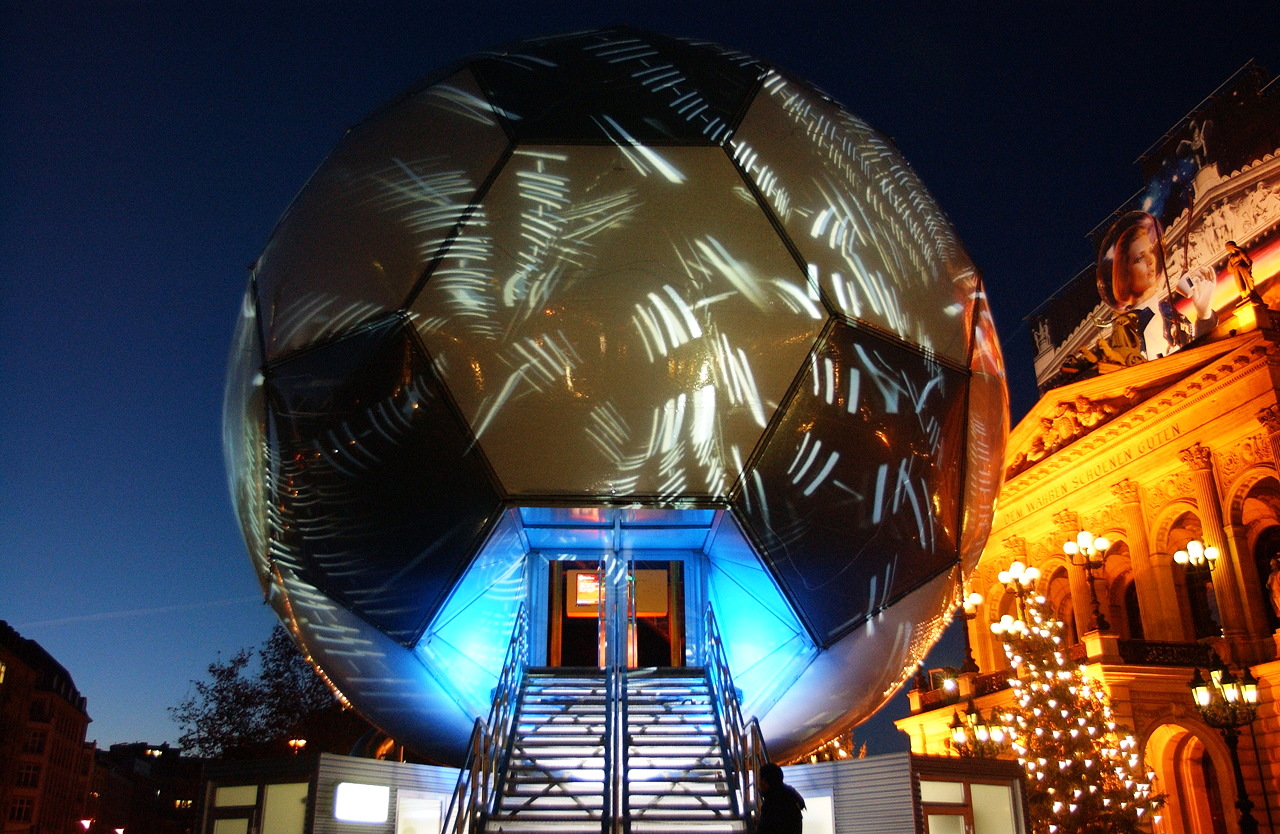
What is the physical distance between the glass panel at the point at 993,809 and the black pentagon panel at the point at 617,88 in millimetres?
4338

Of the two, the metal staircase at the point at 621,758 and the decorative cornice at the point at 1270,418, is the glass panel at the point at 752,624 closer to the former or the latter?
the metal staircase at the point at 621,758

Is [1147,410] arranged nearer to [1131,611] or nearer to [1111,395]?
[1111,395]

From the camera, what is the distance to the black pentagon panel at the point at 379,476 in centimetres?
467

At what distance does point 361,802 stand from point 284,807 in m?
0.47

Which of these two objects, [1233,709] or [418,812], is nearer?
[418,812]

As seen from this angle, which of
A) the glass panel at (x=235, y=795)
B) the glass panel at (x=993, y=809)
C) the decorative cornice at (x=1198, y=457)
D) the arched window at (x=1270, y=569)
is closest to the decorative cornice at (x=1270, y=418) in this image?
the decorative cornice at (x=1198, y=457)

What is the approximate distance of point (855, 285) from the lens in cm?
496

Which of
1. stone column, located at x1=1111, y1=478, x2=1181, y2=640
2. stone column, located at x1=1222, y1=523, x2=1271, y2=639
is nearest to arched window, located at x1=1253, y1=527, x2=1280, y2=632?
stone column, located at x1=1222, y1=523, x2=1271, y2=639

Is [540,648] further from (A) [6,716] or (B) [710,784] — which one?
(A) [6,716]

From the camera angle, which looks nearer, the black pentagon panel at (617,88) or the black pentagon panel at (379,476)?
the black pentagon panel at (379,476)

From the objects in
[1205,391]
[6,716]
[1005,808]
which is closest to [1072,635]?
[1205,391]

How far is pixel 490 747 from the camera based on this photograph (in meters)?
5.20

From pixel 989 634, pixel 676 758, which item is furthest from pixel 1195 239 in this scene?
pixel 676 758

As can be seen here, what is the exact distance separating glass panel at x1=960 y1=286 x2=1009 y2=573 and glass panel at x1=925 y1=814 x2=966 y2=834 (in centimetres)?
156
